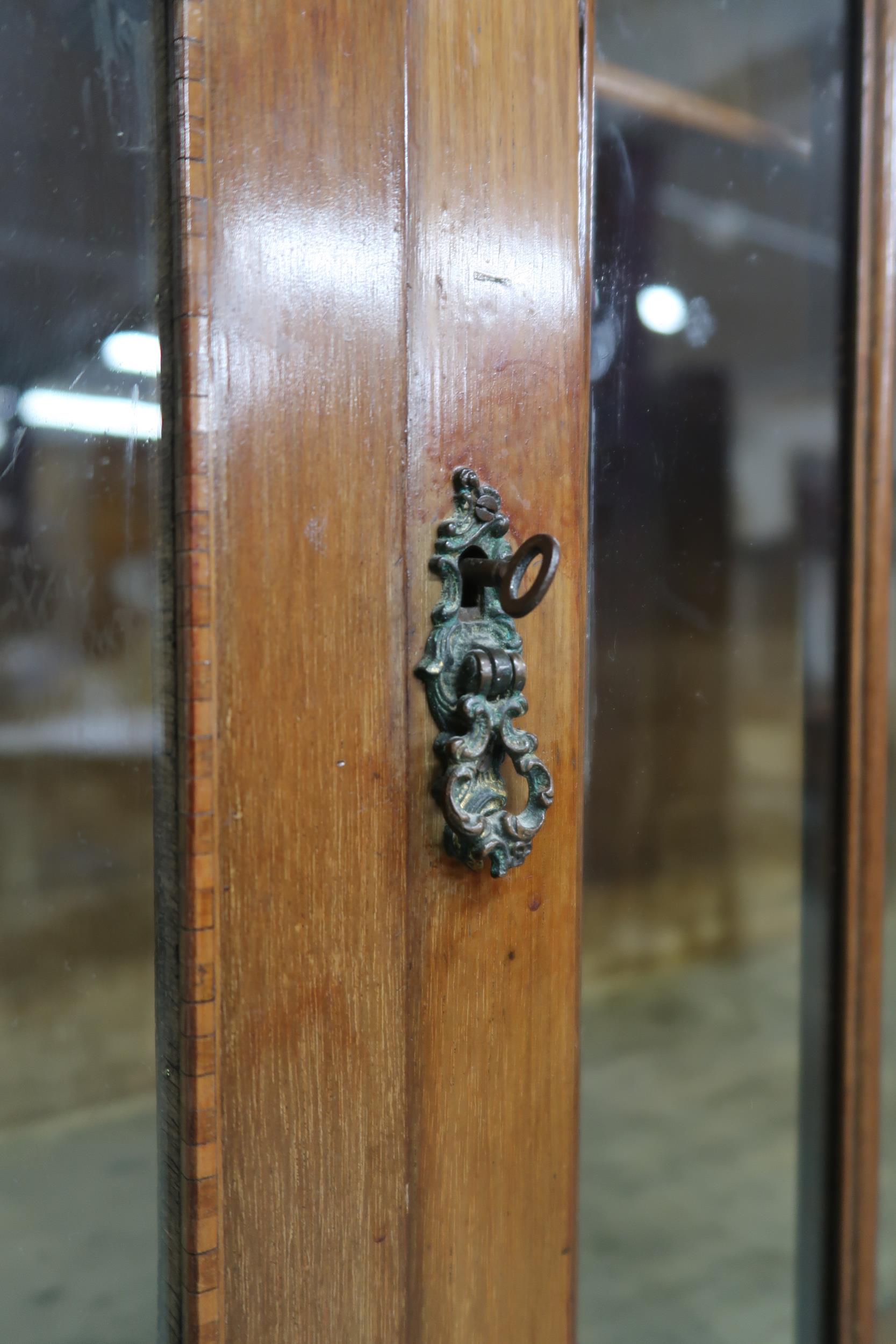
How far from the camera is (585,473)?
0.50 meters

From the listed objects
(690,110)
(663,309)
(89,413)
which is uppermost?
(690,110)

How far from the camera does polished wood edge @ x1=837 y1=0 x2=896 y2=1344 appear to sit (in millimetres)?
638

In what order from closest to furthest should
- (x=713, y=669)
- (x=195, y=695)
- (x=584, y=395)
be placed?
(x=195, y=695)
(x=584, y=395)
(x=713, y=669)

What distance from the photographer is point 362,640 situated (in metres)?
0.41

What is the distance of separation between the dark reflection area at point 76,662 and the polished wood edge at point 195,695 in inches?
0.8

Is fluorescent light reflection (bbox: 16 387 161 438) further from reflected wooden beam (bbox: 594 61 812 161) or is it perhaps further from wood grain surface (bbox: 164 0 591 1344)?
reflected wooden beam (bbox: 594 61 812 161)

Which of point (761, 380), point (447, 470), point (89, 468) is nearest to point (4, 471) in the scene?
point (89, 468)

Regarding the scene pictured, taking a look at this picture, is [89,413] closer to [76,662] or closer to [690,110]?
[76,662]

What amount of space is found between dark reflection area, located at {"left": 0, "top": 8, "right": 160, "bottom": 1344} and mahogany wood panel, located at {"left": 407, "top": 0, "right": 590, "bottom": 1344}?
12 cm

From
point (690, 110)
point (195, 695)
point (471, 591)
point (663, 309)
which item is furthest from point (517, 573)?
point (690, 110)

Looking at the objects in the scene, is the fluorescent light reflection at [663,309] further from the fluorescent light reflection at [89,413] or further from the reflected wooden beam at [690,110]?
the fluorescent light reflection at [89,413]

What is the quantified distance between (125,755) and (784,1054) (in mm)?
509

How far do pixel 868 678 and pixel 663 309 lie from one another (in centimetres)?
29

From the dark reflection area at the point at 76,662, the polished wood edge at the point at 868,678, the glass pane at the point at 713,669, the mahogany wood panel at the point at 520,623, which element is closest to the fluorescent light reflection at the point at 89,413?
the dark reflection area at the point at 76,662
